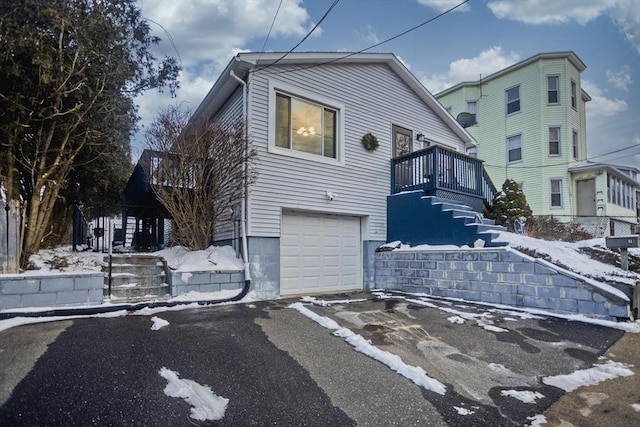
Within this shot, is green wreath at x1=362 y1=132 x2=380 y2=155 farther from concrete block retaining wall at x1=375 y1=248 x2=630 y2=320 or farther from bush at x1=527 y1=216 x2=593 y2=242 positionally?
bush at x1=527 y1=216 x2=593 y2=242

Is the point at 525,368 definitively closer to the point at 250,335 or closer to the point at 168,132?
the point at 250,335

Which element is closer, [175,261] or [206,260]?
[206,260]

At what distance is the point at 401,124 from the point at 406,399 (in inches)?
321

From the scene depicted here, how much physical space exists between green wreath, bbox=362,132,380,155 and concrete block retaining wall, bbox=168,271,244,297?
4.31m

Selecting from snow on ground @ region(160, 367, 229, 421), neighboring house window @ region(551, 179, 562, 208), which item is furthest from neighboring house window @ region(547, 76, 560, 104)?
snow on ground @ region(160, 367, 229, 421)

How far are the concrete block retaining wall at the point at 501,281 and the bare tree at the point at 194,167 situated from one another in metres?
3.84

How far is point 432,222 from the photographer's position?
7.62 m

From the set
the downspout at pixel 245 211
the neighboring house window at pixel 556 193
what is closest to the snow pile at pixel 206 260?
the downspout at pixel 245 211

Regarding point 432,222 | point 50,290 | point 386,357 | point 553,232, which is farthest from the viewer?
point 553,232

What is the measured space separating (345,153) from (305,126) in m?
1.14

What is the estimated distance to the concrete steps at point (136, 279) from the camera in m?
5.55

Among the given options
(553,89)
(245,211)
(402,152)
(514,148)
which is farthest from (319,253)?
(553,89)

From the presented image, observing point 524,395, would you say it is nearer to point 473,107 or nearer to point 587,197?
point 587,197

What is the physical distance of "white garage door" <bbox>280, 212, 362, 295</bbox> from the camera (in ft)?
24.1
